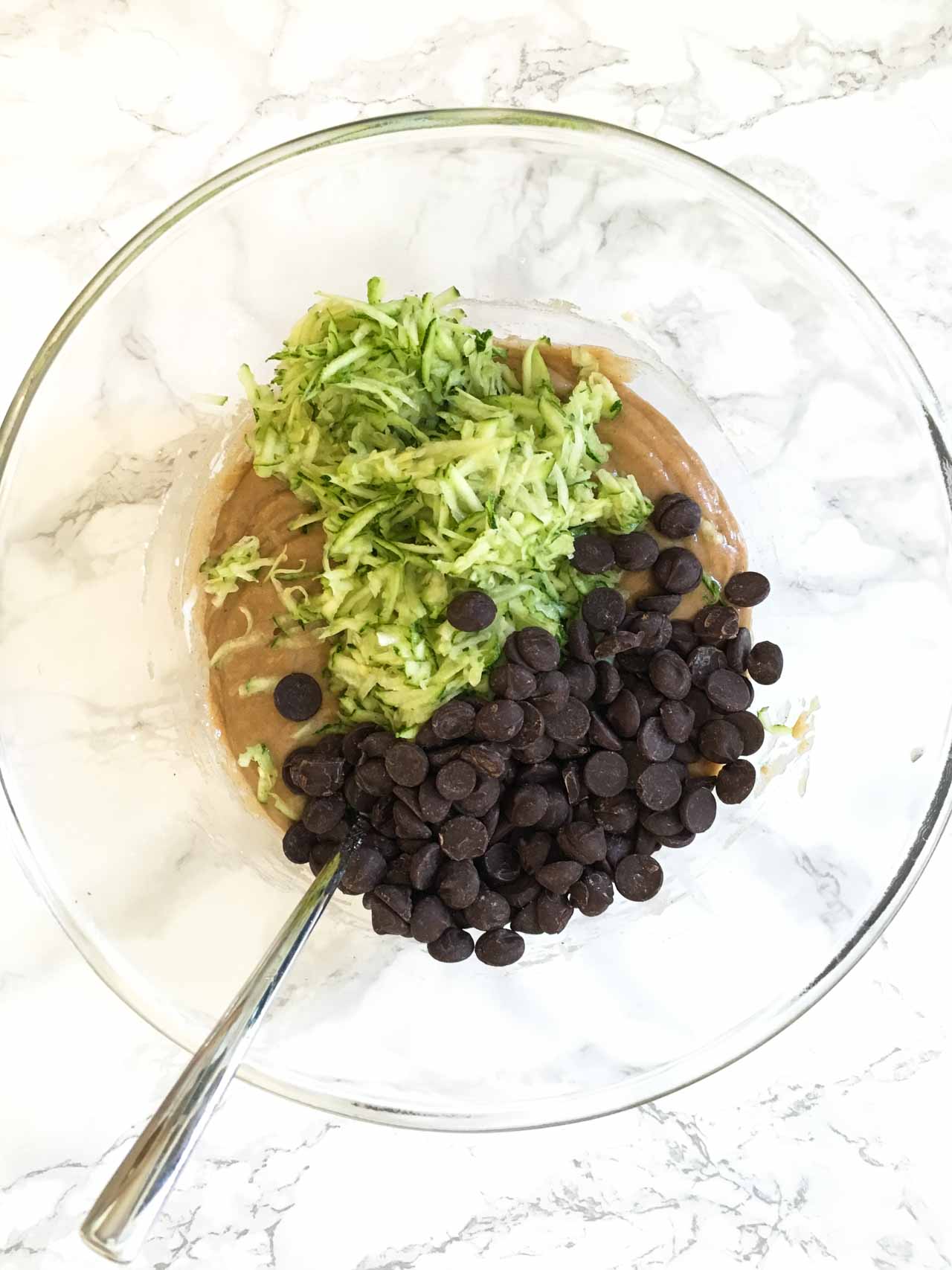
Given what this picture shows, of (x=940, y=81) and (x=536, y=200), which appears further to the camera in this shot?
(x=940, y=81)

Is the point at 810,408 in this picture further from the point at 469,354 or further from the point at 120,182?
the point at 120,182

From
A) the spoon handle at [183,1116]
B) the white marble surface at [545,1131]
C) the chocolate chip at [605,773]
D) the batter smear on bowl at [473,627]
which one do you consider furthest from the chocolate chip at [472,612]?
the white marble surface at [545,1131]

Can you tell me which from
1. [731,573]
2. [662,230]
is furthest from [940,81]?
[731,573]

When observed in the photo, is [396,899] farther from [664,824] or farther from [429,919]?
[664,824]

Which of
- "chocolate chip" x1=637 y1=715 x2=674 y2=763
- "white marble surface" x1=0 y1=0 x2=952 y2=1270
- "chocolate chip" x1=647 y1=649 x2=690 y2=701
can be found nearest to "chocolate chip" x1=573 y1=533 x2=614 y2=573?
"chocolate chip" x1=647 y1=649 x2=690 y2=701

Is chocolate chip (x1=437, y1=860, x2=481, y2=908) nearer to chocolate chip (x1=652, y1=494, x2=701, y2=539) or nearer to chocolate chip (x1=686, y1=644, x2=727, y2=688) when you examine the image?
chocolate chip (x1=686, y1=644, x2=727, y2=688)

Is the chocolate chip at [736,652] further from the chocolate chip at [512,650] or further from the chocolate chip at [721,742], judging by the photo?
the chocolate chip at [512,650]
